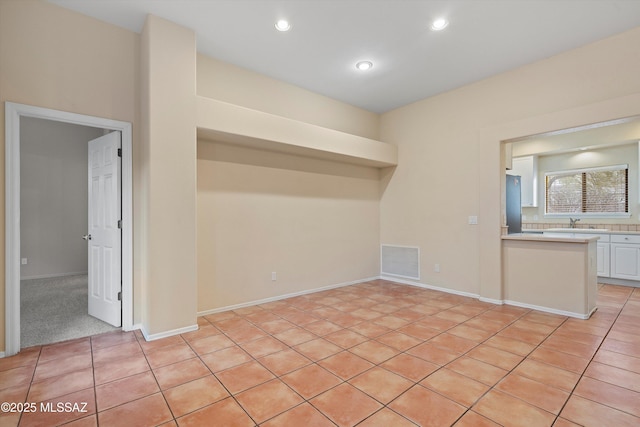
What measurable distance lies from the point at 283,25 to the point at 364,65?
126cm

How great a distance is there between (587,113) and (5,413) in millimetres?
5664

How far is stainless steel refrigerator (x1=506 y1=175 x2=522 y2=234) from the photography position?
4.64 meters

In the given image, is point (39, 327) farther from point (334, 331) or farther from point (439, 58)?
point (439, 58)

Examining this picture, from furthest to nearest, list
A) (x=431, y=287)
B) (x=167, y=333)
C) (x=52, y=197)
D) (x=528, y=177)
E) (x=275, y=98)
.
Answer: (x=528, y=177) → (x=52, y=197) → (x=431, y=287) → (x=275, y=98) → (x=167, y=333)

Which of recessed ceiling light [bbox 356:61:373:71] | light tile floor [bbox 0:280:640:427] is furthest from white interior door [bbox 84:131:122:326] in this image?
recessed ceiling light [bbox 356:61:373:71]

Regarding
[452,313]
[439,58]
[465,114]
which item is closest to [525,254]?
[452,313]

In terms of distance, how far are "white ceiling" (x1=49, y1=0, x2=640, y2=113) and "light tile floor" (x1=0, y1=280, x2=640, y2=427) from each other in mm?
3133

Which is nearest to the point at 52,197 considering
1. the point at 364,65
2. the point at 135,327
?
the point at 135,327

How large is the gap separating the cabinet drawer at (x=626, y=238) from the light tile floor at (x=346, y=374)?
7.03 feet

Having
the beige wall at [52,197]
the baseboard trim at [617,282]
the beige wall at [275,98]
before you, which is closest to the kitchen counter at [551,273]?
the baseboard trim at [617,282]

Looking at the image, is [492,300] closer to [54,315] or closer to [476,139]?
[476,139]

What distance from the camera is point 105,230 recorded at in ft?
10.9

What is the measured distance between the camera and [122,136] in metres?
3.18

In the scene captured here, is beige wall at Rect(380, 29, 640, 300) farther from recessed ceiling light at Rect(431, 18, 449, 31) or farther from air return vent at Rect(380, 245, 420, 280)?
recessed ceiling light at Rect(431, 18, 449, 31)
